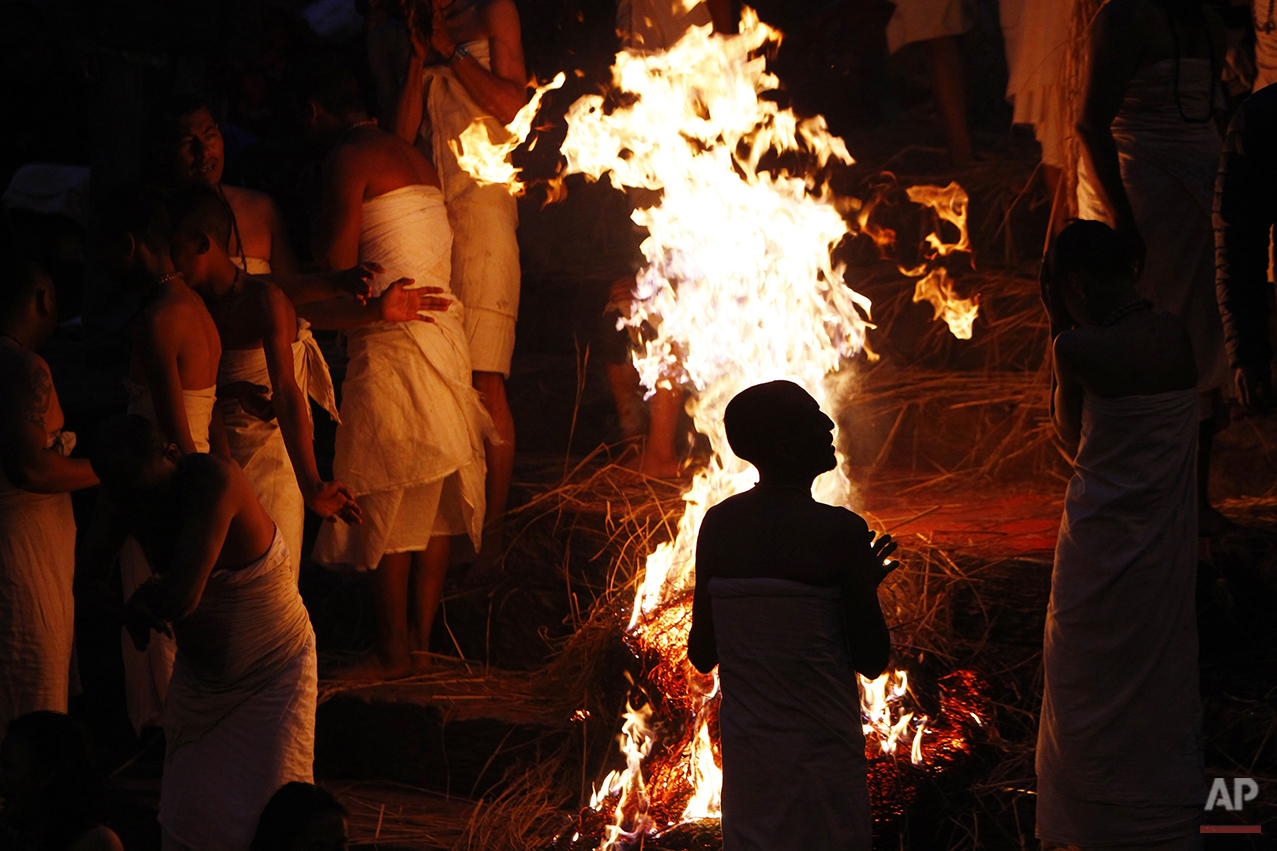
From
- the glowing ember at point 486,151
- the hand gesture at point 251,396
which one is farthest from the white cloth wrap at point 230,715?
the glowing ember at point 486,151

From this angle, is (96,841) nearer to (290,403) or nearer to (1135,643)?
(290,403)

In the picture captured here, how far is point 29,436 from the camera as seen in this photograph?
4.15 meters

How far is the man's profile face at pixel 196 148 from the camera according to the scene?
4.77 m

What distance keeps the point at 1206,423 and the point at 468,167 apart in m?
3.38

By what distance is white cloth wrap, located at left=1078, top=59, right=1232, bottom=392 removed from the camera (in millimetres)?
4359

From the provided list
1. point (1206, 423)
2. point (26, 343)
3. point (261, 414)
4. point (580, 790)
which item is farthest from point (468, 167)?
point (1206, 423)

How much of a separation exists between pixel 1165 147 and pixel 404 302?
2931mm

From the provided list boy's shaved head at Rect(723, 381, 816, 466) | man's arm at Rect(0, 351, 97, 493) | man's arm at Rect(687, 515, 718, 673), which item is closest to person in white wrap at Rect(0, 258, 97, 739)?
man's arm at Rect(0, 351, 97, 493)

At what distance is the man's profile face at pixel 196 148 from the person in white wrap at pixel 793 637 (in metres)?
2.90

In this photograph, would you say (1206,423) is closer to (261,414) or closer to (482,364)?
(482,364)

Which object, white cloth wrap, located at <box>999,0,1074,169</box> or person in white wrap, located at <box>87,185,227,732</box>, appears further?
white cloth wrap, located at <box>999,0,1074,169</box>

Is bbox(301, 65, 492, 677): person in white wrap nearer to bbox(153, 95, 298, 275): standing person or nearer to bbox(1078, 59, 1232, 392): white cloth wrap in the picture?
bbox(153, 95, 298, 275): standing person

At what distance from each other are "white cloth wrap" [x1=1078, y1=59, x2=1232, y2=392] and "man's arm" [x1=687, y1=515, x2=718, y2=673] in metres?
2.36

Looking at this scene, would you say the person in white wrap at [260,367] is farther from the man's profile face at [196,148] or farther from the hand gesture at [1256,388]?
the hand gesture at [1256,388]
